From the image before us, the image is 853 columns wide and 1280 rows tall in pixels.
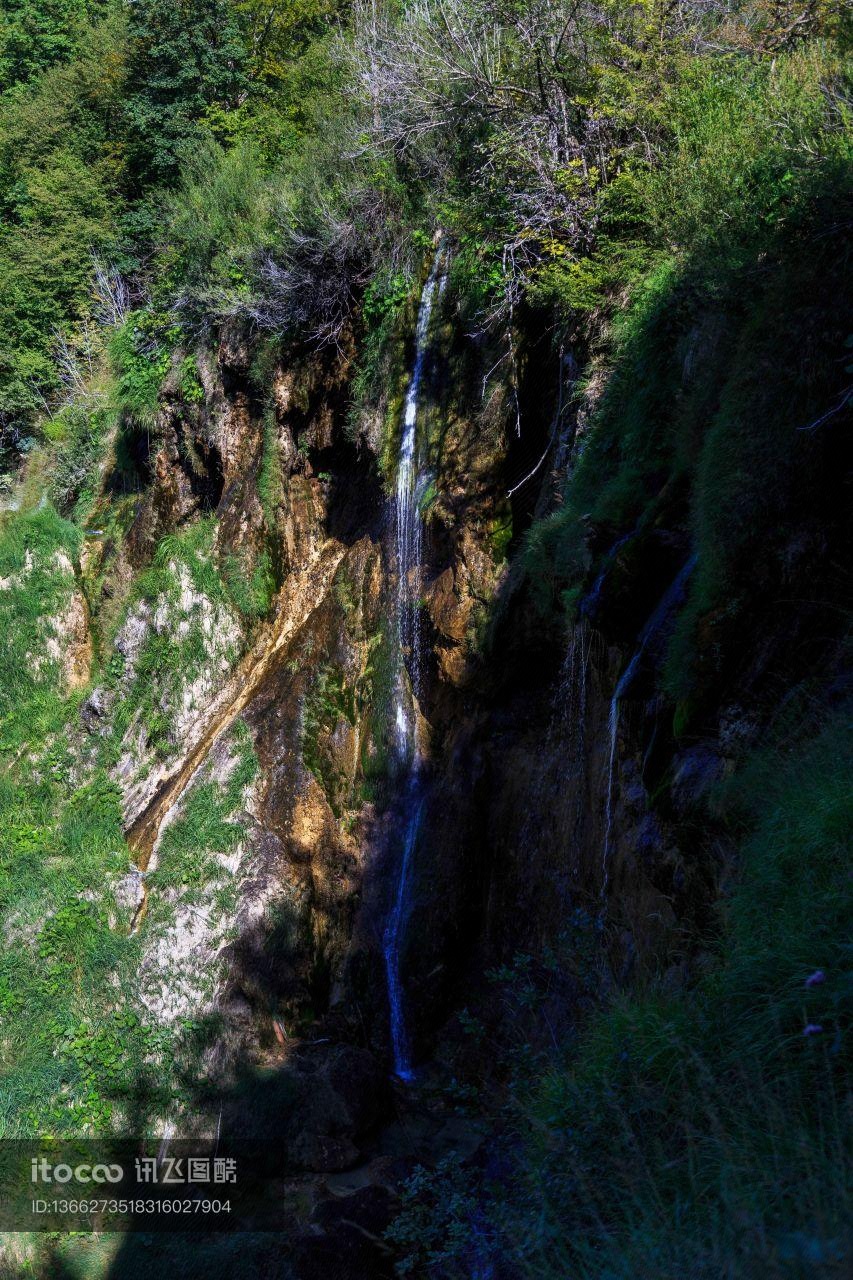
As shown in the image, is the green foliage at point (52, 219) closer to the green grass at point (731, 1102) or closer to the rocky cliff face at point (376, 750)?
the rocky cliff face at point (376, 750)

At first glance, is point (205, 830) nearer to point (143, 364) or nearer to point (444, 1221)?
point (444, 1221)

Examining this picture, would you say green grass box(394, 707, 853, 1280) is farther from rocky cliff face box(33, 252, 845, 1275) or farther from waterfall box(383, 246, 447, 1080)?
waterfall box(383, 246, 447, 1080)

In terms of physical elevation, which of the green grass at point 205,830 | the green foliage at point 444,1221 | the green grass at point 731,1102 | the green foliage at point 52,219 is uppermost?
the green foliage at point 52,219

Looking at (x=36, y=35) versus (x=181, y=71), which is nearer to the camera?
(x=181, y=71)

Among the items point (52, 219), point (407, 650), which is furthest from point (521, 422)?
point (52, 219)

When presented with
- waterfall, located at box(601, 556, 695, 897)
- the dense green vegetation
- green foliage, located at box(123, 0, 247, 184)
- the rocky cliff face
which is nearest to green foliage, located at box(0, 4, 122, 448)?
the dense green vegetation

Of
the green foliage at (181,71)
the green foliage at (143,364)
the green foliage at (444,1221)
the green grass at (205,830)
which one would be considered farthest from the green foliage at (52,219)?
the green foliage at (444,1221)
